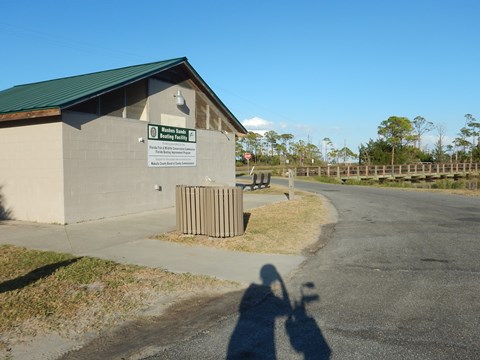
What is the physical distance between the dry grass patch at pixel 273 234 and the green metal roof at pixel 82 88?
4.62m

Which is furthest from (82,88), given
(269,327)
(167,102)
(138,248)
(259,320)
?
(269,327)

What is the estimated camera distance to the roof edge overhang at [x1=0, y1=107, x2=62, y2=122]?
35.3 feet

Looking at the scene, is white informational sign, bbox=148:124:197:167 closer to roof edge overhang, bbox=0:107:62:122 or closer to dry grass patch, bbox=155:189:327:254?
dry grass patch, bbox=155:189:327:254

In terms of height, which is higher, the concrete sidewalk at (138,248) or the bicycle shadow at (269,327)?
the concrete sidewalk at (138,248)

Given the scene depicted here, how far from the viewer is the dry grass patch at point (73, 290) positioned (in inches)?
187

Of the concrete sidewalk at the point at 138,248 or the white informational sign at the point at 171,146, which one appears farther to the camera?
the white informational sign at the point at 171,146

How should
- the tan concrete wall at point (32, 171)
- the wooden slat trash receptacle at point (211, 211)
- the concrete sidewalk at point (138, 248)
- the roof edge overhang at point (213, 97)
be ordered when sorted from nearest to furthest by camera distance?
the concrete sidewalk at point (138, 248) → the wooden slat trash receptacle at point (211, 211) → the tan concrete wall at point (32, 171) → the roof edge overhang at point (213, 97)

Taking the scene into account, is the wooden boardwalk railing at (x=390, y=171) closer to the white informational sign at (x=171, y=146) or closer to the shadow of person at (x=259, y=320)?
the white informational sign at (x=171, y=146)

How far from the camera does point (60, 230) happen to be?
34.2ft

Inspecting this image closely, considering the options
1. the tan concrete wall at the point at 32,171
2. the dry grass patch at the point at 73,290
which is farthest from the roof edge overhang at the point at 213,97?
the dry grass patch at the point at 73,290

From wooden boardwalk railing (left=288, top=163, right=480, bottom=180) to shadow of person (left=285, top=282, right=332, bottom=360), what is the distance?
133 ft

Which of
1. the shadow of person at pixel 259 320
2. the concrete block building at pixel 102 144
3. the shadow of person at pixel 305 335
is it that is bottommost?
the shadow of person at pixel 259 320

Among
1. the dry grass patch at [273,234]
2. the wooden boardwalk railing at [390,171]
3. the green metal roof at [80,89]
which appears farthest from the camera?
the wooden boardwalk railing at [390,171]

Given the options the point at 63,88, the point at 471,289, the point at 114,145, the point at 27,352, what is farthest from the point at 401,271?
the point at 63,88
